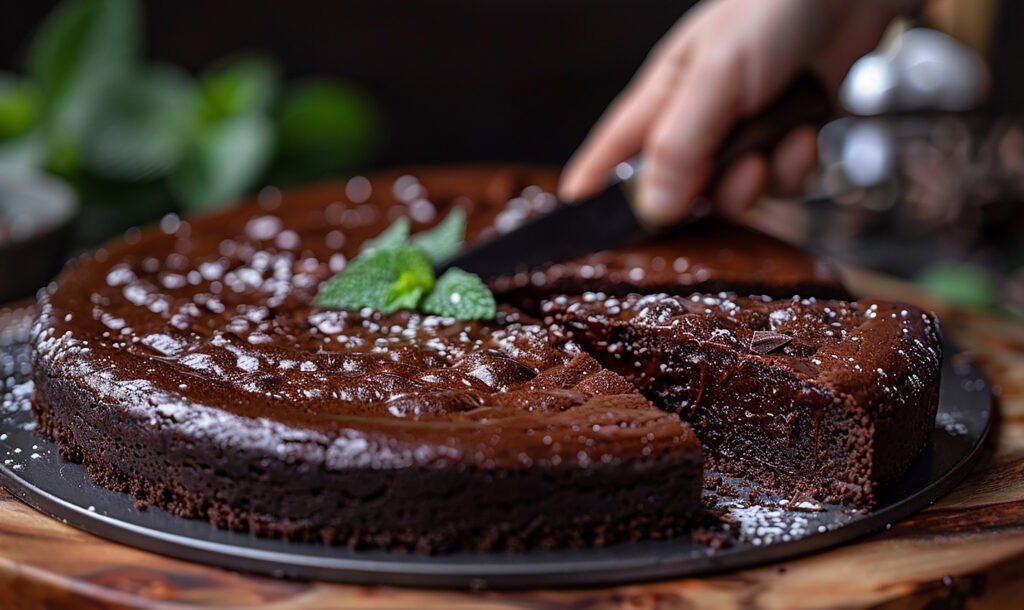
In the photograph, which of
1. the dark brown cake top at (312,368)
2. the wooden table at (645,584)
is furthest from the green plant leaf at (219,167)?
the wooden table at (645,584)

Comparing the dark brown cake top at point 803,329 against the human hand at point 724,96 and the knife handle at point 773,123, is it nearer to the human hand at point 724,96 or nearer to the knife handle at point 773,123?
the human hand at point 724,96

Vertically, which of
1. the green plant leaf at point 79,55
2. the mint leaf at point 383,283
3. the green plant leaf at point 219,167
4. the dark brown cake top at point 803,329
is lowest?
the dark brown cake top at point 803,329

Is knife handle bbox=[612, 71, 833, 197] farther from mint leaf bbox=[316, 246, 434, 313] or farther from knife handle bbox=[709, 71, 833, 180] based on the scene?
mint leaf bbox=[316, 246, 434, 313]

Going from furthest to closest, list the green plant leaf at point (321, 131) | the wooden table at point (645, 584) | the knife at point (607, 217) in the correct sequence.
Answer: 1. the green plant leaf at point (321, 131)
2. the knife at point (607, 217)
3. the wooden table at point (645, 584)

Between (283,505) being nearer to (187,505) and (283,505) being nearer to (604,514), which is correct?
(187,505)

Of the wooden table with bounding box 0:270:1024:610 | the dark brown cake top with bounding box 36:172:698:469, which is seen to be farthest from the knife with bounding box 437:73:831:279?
the wooden table with bounding box 0:270:1024:610
